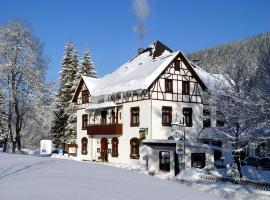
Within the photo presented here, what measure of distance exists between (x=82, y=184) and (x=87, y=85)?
36876 millimetres

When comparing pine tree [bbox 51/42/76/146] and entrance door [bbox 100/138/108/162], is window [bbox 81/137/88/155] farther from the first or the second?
pine tree [bbox 51/42/76/146]

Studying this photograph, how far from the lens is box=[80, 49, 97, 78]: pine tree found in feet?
179

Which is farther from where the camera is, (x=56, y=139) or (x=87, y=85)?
(x=56, y=139)

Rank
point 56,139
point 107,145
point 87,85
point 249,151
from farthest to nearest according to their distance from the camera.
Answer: point 56,139 < point 87,85 < point 107,145 < point 249,151

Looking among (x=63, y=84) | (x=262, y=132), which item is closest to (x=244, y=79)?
(x=262, y=132)

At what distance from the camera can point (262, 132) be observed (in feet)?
83.7

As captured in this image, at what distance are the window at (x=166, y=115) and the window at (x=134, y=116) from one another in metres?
2.38

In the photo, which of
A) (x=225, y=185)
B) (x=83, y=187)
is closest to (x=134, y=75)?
(x=225, y=185)

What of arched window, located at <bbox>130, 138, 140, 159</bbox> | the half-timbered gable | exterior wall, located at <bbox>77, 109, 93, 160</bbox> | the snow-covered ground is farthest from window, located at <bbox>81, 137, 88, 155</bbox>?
the snow-covered ground

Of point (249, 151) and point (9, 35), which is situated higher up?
point (9, 35)

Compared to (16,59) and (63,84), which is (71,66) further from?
(16,59)

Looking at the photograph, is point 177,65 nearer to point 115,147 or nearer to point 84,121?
point 115,147

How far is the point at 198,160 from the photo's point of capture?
3272cm

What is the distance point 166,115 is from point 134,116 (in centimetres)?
309
